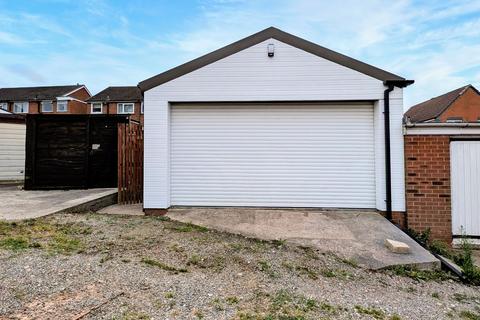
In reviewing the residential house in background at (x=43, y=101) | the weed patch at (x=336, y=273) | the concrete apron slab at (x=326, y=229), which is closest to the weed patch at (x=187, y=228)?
the concrete apron slab at (x=326, y=229)

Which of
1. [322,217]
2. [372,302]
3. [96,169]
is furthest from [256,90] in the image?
[96,169]

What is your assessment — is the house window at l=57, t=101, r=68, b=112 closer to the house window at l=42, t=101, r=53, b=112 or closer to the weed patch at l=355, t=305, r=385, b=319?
the house window at l=42, t=101, r=53, b=112

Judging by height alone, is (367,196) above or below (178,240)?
above

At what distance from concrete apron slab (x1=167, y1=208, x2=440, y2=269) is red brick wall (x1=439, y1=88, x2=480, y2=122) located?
19.6 metres

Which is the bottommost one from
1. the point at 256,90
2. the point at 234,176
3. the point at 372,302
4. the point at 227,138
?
the point at 372,302

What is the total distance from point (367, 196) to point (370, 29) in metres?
6.18

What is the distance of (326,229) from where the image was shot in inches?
227

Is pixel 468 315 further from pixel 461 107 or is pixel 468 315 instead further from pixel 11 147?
pixel 461 107

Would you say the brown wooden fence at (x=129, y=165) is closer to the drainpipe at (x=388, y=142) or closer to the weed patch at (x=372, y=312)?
the drainpipe at (x=388, y=142)

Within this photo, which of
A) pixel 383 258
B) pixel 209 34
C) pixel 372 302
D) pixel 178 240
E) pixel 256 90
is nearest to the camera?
pixel 372 302

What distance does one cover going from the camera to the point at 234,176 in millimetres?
7309

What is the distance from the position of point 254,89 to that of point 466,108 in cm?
2186

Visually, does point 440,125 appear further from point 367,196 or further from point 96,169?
point 96,169

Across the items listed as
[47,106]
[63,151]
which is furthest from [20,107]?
[63,151]
